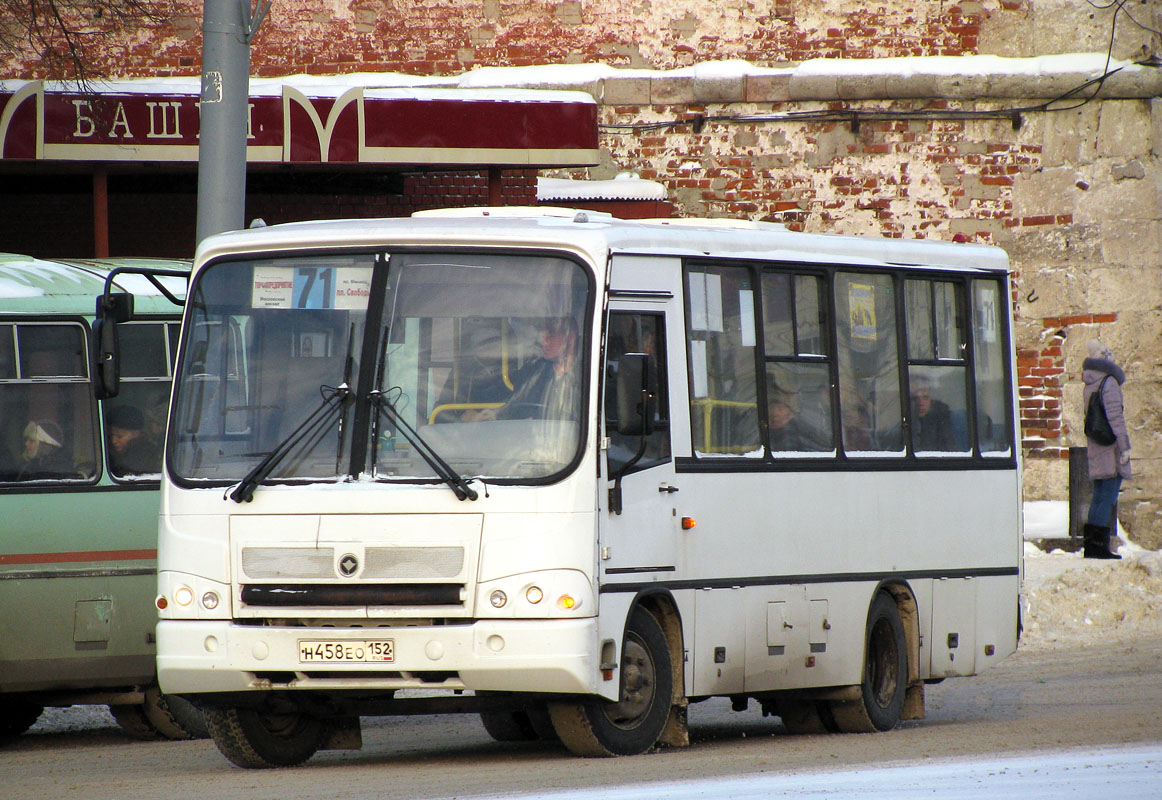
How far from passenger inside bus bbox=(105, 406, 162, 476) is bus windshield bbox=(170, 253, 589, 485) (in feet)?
6.13

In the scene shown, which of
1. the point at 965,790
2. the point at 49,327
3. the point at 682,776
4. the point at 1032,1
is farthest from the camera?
the point at 1032,1

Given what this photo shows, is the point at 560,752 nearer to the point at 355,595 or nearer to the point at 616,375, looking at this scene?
the point at 355,595

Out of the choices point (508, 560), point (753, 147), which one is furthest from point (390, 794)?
point (753, 147)

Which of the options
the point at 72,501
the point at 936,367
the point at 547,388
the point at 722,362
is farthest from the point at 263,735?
the point at 936,367

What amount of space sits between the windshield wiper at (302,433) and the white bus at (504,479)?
0.04 ft

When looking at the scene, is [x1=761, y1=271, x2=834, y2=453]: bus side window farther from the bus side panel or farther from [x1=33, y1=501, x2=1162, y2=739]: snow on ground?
[x1=33, y1=501, x2=1162, y2=739]: snow on ground

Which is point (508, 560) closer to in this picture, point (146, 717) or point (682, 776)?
point (682, 776)

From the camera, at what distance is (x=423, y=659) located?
8.32 m

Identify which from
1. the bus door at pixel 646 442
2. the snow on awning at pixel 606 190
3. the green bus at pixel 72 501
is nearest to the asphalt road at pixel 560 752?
the green bus at pixel 72 501

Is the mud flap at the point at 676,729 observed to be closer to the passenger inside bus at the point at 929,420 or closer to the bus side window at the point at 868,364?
the bus side window at the point at 868,364

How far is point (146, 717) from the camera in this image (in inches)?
452

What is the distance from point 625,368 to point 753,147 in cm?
1306

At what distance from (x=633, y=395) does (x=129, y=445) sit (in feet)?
12.0

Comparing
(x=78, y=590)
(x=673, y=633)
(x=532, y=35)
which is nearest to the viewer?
(x=673, y=633)
